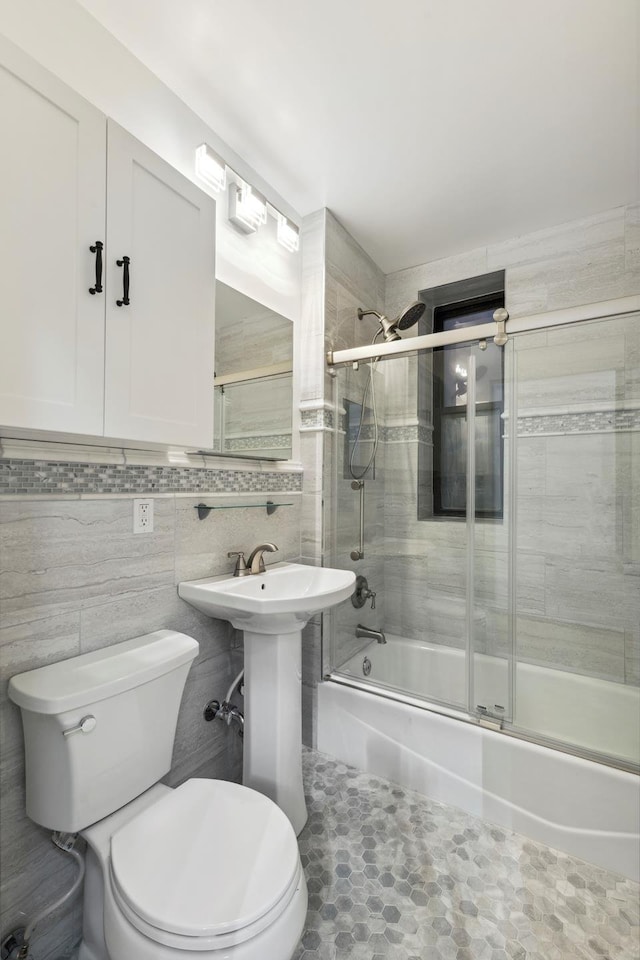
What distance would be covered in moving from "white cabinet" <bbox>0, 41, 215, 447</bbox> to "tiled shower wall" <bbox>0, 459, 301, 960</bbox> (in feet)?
0.81

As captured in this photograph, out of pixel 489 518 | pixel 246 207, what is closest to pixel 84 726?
pixel 489 518

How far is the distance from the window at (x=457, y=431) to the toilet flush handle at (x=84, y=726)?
1.55m

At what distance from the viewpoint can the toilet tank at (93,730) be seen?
0.98 meters

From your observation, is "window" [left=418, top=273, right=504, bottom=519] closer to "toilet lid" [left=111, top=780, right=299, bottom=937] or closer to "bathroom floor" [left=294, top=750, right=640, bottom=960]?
"bathroom floor" [left=294, top=750, right=640, bottom=960]

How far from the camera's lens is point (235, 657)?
1738mm

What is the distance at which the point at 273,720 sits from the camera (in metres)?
1.48

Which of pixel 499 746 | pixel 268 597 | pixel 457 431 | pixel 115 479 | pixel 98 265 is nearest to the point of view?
pixel 98 265

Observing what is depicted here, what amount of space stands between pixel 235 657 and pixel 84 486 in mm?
919

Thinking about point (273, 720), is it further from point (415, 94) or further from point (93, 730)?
point (415, 94)

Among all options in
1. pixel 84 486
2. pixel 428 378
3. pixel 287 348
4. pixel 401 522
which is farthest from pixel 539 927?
pixel 287 348

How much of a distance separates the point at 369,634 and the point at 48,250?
A: 197 cm

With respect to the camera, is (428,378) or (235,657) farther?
(428,378)

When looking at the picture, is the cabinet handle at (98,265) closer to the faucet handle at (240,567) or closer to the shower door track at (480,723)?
the faucet handle at (240,567)

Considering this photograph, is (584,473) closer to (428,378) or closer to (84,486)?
(428,378)
